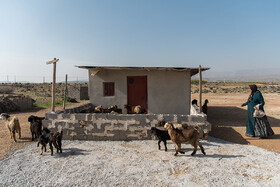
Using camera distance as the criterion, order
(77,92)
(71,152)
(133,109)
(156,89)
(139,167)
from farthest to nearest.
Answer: (77,92), (156,89), (133,109), (71,152), (139,167)

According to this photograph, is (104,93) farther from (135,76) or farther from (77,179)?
(77,179)

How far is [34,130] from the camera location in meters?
6.16

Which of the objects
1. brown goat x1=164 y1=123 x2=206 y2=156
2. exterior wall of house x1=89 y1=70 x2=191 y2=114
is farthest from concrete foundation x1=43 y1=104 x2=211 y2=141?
exterior wall of house x1=89 y1=70 x2=191 y2=114

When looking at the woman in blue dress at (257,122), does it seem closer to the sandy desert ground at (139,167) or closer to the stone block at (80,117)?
the sandy desert ground at (139,167)

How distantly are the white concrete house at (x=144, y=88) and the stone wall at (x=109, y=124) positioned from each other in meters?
2.85

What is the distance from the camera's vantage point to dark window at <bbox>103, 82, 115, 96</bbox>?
30.1 feet

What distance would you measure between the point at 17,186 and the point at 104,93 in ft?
19.7

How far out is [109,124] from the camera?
20.2 ft

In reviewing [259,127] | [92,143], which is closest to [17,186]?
[92,143]

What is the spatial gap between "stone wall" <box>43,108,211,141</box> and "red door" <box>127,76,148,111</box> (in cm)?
311

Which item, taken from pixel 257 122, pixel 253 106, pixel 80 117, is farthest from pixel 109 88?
pixel 257 122

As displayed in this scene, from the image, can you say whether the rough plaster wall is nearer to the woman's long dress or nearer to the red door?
A: the woman's long dress

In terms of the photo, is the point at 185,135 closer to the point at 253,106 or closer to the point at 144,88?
the point at 253,106

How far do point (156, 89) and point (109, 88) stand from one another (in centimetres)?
245
